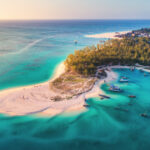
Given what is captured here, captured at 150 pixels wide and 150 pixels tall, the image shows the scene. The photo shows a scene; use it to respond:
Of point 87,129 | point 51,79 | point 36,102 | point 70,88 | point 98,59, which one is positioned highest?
point 98,59

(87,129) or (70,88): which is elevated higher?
(70,88)

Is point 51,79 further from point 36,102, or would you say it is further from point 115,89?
point 115,89

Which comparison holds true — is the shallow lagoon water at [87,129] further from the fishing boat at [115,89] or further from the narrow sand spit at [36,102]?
the fishing boat at [115,89]

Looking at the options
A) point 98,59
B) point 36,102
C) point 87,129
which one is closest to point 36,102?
point 36,102

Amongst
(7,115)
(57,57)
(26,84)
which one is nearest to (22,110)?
(7,115)

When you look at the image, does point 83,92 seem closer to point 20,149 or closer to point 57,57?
point 20,149

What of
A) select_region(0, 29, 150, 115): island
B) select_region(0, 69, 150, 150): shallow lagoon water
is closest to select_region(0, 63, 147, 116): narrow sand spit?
select_region(0, 29, 150, 115): island

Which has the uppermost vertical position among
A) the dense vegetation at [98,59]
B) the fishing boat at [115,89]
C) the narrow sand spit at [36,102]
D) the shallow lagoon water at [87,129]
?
the dense vegetation at [98,59]

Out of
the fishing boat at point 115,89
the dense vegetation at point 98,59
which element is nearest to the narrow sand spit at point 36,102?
the fishing boat at point 115,89

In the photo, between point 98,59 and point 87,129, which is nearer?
point 87,129
